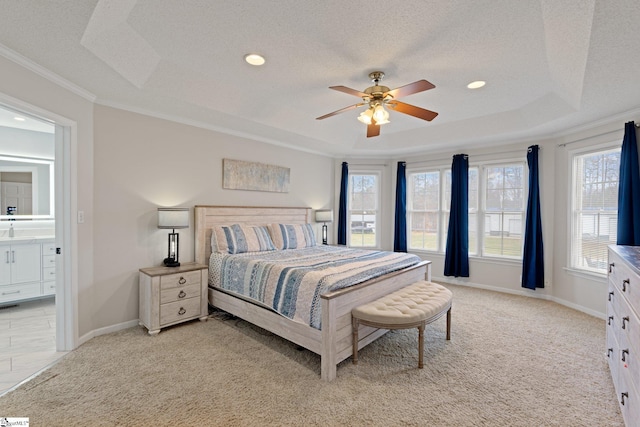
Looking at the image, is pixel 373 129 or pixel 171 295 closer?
pixel 373 129

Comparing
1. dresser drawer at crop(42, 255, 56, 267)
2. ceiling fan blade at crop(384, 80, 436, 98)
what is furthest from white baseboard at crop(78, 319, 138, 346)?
ceiling fan blade at crop(384, 80, 436, 98)

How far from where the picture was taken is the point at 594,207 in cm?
397

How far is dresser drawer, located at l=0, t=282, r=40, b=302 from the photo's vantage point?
3.89 m

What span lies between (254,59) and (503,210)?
463cm

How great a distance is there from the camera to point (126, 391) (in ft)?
7.18

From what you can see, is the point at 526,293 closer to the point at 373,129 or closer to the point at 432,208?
the point at 432,208

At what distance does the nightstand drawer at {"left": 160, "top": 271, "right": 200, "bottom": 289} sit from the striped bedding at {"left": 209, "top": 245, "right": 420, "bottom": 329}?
0.27 m

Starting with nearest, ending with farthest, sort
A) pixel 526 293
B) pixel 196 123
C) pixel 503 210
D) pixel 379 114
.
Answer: pixel 379 114, pixel 196 123, pixel 526 293, pixel 503 210

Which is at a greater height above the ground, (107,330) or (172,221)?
(172,221)

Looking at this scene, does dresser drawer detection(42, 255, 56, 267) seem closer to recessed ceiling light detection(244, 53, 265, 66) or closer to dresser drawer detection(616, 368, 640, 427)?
recessed ceiling light detection(244, 53, 265, 66)

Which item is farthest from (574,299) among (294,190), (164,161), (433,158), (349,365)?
(164,161)

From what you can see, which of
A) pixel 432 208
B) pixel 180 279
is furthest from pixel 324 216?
pixel 180 279

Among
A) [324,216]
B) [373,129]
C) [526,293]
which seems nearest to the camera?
[373,129]

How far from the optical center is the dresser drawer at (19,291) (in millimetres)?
3887
